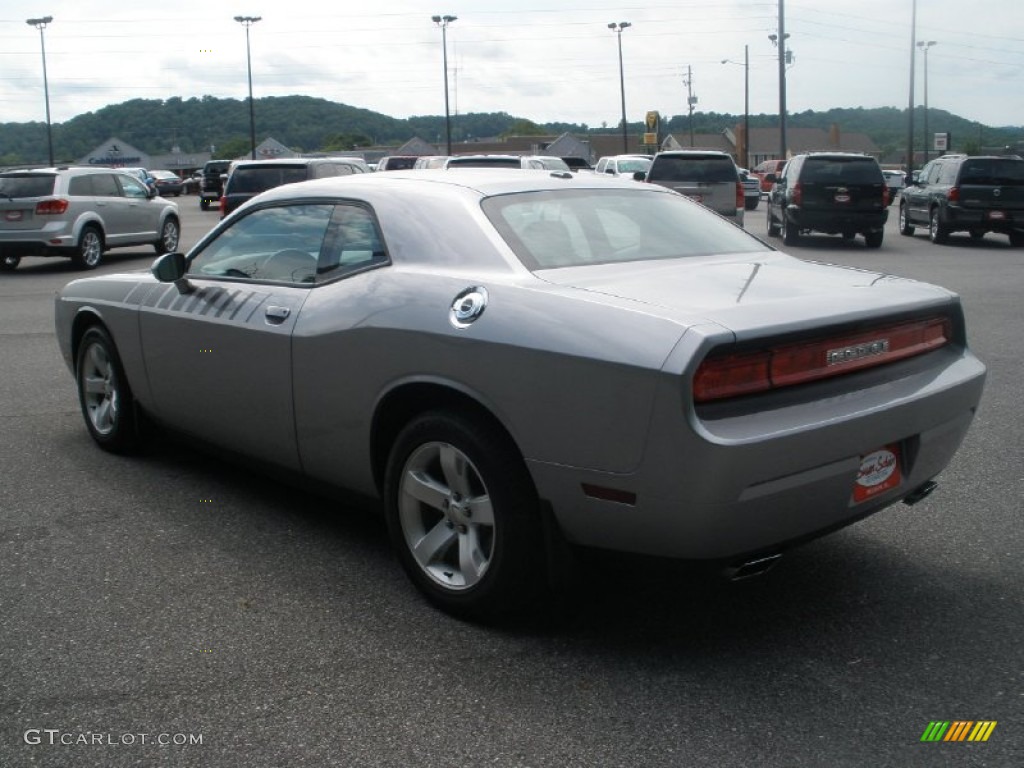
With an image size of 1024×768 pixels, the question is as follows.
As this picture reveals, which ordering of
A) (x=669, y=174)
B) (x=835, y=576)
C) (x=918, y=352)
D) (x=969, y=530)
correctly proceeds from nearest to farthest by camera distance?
(x=918, y=352) → (x=835, y=576) → (x=969, y=530) → (x=669, y=174)

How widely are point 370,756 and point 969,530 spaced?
2916 mm

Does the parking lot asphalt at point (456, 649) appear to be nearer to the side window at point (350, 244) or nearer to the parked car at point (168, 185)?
the side window at point (350, 244)

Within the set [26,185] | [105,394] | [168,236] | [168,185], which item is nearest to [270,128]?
[168,185]

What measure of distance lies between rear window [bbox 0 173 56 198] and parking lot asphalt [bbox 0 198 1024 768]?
14214 mm

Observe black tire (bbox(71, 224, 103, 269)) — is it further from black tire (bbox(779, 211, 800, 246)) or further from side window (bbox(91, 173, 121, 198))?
black tire (bbox(779, 211, 800, 246))

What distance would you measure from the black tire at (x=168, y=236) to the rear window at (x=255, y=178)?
1.96m

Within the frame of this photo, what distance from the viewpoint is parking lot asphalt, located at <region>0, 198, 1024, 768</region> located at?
10.5ft

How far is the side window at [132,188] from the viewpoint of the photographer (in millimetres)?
20438

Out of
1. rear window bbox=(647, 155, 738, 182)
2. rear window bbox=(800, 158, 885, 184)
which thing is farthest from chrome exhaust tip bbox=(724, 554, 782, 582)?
rear window bbox=(800, 158, 885, 184)

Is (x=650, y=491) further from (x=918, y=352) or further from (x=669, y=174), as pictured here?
(x=669, y=174)

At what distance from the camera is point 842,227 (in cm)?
2172

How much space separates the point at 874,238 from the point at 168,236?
42.5ft

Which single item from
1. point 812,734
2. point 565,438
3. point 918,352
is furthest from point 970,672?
point 565,438

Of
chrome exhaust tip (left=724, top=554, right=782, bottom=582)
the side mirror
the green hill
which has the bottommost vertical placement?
chrome exhaust tip (left=724, top=554, right=782, bottom=582)
